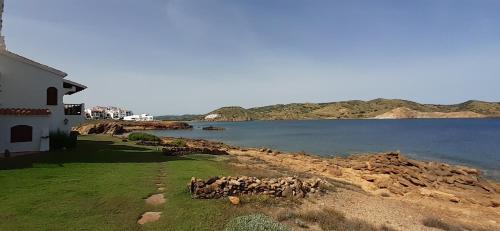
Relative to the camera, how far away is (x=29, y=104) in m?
30.6

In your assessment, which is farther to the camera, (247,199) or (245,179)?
(245,179)

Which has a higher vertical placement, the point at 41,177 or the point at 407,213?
the point at 41,177

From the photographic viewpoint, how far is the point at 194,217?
14430 millimetres

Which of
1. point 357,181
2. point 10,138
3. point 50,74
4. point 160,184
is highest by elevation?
point 50,74

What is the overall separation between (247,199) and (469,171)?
26.5 metres

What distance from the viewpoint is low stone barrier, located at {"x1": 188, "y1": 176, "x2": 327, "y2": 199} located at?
57.4 ft

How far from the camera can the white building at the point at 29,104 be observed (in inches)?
1080

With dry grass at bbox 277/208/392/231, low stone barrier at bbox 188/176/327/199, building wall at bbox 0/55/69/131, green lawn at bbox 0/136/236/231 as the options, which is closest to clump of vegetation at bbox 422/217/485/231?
dry grass at bbox 277/208/392/231

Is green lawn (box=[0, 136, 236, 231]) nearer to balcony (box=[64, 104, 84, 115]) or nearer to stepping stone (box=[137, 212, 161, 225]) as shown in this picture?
stepping stone (box=[137, 212, 161, 225])

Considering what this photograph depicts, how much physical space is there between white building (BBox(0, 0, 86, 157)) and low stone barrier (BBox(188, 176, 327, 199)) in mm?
17106

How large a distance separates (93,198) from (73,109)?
21812 millimetres

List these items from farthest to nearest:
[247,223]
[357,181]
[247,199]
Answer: [357,181] < [247,199] < [247,223]

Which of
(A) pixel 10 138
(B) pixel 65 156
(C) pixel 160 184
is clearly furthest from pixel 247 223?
(A) pixel 10 138

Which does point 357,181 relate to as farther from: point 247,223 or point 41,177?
point 41,177
